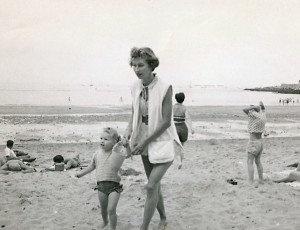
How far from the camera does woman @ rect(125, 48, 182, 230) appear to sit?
11.0 feet

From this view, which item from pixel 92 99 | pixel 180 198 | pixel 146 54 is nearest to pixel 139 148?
pixel 146 54

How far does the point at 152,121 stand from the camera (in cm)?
341

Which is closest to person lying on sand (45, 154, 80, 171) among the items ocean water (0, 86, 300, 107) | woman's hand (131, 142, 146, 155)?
woman's hand (131, 142, 146, 155)

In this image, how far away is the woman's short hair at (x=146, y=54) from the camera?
3.28m

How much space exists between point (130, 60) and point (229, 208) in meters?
2.29

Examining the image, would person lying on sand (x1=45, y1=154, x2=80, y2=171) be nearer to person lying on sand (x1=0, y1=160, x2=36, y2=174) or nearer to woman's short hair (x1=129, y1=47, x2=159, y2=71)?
person lying on sand (x1=0, y1=160, x2=36, y2=174)

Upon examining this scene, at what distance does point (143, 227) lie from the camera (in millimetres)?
3541

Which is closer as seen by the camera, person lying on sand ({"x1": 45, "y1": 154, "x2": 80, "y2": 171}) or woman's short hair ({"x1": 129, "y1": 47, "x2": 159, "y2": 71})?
woman's short hair ({"x1": 129, "y1": 47, "x2": 159, "y2": 71})

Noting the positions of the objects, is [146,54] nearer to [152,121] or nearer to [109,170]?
[152,121]

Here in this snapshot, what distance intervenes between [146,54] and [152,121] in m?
0.61

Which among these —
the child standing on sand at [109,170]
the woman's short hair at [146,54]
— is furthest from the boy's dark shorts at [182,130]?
the woman's short hair at [146,54]

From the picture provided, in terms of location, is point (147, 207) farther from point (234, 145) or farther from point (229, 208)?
point (234, 145)

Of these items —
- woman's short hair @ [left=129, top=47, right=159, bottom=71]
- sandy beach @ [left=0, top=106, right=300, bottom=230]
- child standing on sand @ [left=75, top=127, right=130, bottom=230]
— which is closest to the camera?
woman's short hair @ [left=129, top=47, right=159, bottom=71]

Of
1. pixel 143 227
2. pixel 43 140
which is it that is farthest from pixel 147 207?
A: pixel 43 140
